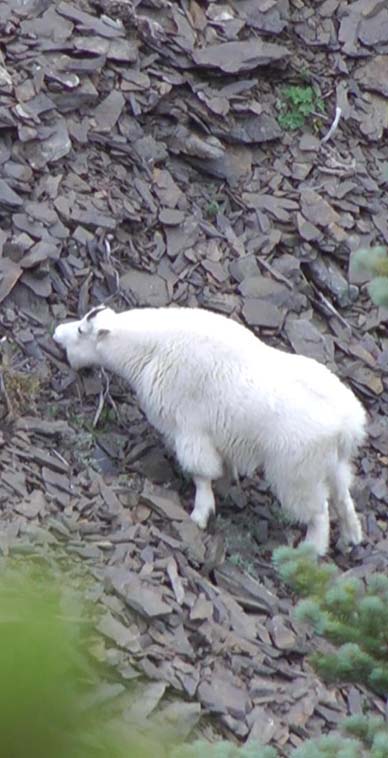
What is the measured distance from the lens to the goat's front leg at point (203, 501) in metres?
8.48

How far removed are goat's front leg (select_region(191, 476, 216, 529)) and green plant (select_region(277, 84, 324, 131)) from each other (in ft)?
12.9

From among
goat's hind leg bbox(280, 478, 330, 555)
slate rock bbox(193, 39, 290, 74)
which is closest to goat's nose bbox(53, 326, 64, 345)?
goat's hind leg bbox(280, 478, 330, 555)

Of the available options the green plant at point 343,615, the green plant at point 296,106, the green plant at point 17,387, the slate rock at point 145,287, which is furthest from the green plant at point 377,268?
the green plant at point 296,106

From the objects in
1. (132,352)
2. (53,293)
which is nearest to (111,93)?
(53,293)

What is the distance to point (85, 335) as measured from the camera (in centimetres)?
878

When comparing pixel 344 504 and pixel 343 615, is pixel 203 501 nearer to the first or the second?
pixel 344 504

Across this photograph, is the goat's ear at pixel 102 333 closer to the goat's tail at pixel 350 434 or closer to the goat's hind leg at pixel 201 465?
the goat's hind leg at pixel 201 465

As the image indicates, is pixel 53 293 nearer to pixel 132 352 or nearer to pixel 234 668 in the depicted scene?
pixel 132 352

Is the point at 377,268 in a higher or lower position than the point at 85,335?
higher

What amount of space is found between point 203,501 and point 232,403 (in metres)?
0.67

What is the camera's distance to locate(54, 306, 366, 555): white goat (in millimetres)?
8227

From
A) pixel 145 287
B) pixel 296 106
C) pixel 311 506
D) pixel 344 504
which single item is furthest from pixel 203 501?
pixel 296 106

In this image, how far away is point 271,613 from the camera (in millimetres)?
8016

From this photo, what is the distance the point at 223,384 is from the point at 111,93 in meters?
3.22
